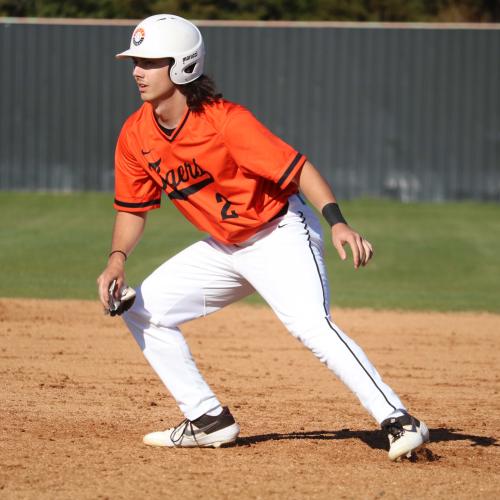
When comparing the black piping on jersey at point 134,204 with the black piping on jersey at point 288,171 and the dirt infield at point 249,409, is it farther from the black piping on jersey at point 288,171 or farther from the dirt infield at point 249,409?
the dirt infield at point 249,409

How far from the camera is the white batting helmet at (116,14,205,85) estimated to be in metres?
4.88

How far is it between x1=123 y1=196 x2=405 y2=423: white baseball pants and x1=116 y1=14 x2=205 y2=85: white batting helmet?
31.9 inches

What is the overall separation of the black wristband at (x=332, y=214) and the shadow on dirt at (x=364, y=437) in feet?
4.25

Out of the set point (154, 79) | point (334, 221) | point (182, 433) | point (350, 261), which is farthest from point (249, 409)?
point (350, 261)

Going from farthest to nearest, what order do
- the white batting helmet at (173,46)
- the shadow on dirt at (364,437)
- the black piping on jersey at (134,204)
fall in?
the shadow on dirt at (364,437), the black piping on jersey at (134,204), the white batting helmet at (173,46)

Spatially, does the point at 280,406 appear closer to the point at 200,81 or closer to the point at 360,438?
the point at 360,438

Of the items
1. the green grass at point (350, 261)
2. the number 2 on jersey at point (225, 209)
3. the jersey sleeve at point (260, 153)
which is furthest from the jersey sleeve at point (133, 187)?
the green grass at point (350, 261)

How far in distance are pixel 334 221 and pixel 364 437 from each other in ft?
4.66

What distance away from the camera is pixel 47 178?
18641 millimetres

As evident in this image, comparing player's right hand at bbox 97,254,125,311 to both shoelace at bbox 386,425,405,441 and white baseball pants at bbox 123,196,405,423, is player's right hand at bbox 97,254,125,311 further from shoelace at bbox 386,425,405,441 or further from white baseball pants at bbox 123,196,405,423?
shoelace at bbox 386,425,405,441

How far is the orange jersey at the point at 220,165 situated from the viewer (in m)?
4.77

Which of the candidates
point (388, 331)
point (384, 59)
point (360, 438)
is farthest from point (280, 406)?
point (384, 59)

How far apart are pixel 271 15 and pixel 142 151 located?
22514 mm

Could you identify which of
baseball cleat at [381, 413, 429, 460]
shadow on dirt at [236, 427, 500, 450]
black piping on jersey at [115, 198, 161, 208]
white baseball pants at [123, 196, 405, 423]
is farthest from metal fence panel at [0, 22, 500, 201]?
baseball cleat at [381, 413, 429, 460]
